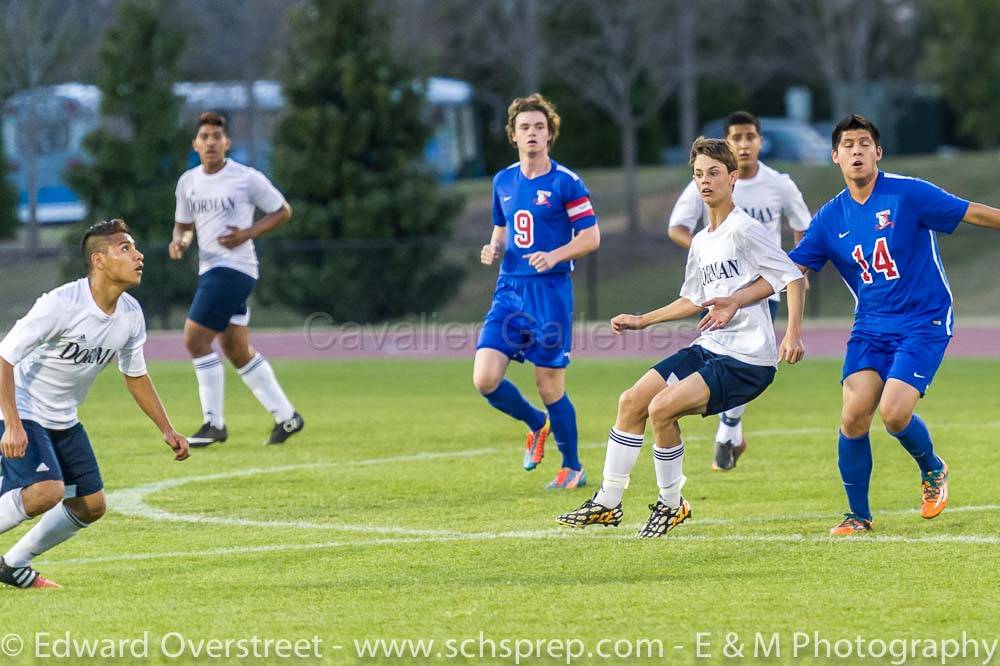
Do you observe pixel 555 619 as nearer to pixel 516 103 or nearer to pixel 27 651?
pixel 27 651

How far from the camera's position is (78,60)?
31438 millimetres

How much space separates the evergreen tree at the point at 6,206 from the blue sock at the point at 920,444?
3053 cm

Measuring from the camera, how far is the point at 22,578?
6613 millimetres

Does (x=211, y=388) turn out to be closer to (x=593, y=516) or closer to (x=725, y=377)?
(x=593, y=516)

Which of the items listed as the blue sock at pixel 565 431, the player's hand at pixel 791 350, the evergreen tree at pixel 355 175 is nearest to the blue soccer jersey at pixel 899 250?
the player's hand at pixel 791 350

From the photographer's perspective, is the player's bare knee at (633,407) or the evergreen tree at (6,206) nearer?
the player's bare knee at (633,407)

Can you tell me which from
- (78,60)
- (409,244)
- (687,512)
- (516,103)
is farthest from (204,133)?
(78,60)

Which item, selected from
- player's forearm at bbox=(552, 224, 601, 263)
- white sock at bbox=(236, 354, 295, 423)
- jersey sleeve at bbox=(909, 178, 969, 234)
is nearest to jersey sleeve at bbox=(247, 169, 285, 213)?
white sock at bbox=(236, 354, 295, 423)

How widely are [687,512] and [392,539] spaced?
147 cm

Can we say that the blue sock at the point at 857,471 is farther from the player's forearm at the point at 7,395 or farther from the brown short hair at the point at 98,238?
the player's forearm at the point at 7,395

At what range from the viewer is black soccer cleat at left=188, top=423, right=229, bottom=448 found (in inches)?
456

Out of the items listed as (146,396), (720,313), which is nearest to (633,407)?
(720,313)

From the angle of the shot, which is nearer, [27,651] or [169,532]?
[27,651]

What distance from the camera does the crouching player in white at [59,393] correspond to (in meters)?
6.50
